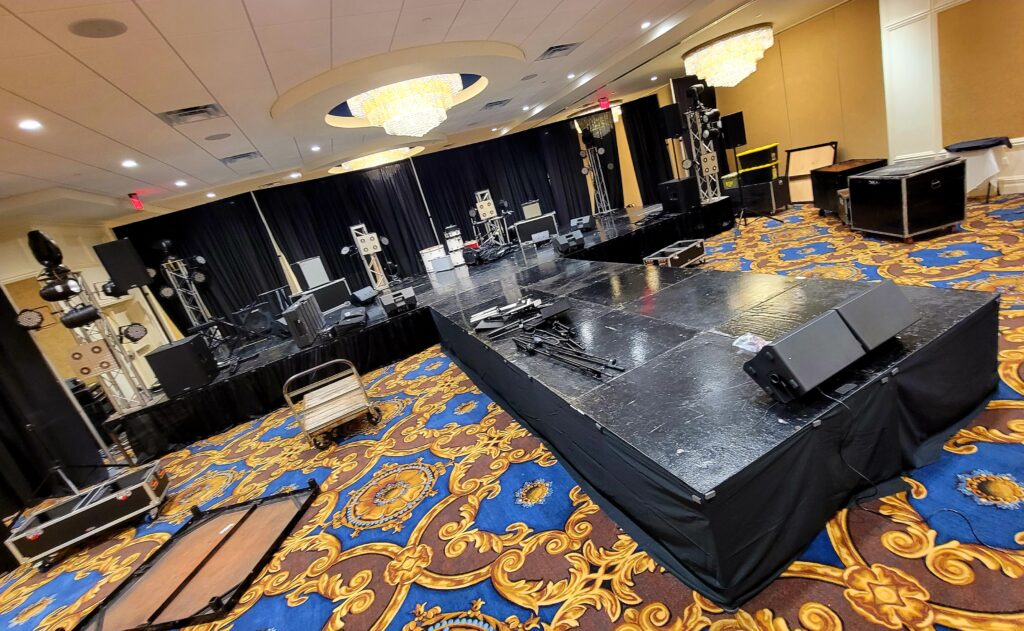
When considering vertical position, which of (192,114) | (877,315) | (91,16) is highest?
(192,114)

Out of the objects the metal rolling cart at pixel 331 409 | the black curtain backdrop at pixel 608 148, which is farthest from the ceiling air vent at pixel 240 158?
the black curtain backdrop at pixel 608 148

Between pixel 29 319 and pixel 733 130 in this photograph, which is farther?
pixel 733 130

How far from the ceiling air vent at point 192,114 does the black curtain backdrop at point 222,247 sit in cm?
567

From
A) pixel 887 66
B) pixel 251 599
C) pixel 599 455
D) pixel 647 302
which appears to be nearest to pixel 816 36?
pixel 887 66

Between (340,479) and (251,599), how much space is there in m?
0.94

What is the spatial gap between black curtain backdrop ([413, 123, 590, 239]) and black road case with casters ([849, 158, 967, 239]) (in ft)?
27.1

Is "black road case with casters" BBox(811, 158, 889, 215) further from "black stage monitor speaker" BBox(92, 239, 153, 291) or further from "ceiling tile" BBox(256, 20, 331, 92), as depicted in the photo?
"black stage monitor speaker" BBox(92, 239, 153, 291)

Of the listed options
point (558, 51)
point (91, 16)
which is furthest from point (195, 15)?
point (558, 51)

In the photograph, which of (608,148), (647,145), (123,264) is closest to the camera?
(123,264)

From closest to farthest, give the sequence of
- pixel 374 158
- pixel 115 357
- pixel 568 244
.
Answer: pixel 115 357, pixel 568 244, pixel 374 158

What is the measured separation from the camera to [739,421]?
154 cm

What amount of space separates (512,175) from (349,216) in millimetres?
4631

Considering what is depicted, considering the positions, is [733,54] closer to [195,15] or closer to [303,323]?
[195,15]

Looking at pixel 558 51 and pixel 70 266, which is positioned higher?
pixel 558 51
